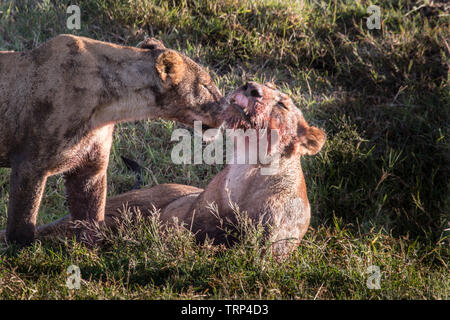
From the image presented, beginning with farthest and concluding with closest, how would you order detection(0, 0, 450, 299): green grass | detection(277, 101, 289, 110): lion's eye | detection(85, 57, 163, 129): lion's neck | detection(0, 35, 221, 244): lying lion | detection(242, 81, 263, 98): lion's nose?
detection(277, 101, 289, 110): lion's eye → detection(242, 81, 263, 98): lion's nose → detection(85, 57, 163, 129): lion's neck → detection(0, 35, 221, 244): lying lion → detection(0, 0, 450, 299): green grass

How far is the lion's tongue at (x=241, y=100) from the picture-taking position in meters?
4.27

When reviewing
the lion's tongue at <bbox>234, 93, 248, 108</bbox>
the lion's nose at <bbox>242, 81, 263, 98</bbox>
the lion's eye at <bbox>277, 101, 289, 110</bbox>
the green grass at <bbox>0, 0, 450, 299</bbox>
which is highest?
the lion's nose at <bbox>242, 81, 263, 98</bbox>

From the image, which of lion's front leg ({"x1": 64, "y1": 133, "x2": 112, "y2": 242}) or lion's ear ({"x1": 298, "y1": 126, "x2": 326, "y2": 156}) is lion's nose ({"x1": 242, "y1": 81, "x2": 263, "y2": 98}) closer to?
lion's ear ({"x1": 298, "y1": 126, "x2": 326, "y2": 156})

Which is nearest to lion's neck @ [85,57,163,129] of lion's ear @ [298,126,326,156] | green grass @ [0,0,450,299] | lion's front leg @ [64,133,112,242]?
lion's front leg @ [64,133,112,242]

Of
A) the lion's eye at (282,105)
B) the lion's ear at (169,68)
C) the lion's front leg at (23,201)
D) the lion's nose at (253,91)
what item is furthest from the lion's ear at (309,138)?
the lion's front leg at (23,201)

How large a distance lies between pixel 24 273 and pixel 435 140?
3.71 m

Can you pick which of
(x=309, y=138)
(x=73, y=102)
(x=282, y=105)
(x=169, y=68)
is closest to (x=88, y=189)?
(x=73, y=102)

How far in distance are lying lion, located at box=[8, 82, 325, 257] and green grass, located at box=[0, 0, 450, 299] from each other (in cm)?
20

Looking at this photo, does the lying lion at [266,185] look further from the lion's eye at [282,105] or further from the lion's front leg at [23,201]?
the lion's front leg at [23,201]

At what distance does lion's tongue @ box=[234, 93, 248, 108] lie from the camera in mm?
4270

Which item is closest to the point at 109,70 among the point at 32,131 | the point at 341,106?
the point at 32,131

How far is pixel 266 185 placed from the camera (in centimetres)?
437

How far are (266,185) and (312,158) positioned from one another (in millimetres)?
1496
